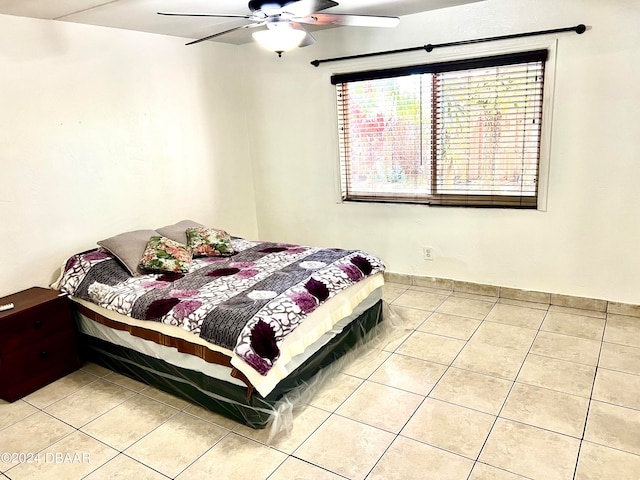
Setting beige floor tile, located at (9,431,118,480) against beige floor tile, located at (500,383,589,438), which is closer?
beige floor tile, located at (9,431,118,480)

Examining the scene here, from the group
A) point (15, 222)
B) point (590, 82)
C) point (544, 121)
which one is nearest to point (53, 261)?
point (15, 222)

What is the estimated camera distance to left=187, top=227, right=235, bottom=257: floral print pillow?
369cm

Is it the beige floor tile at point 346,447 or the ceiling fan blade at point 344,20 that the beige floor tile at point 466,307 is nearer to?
the beige floor tile at point 346,447

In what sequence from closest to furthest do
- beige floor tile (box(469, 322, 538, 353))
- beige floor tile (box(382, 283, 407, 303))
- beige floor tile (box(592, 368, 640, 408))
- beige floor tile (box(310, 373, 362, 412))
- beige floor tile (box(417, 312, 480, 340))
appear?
beige floor tile (box(592, 368, 640, 408)) → beige floor tile (box(310, 373, 362, 412)) → beige floor tile (box(469, 322, 538, 353)) → beige floor tile (box(417, 312, 480, 340)) → beige floor tile (box(382, 283, 407, 303))

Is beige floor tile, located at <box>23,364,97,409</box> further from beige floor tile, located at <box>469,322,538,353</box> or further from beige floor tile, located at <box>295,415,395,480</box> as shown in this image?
beige floor tile, located at <box>469,322,538,353</box>

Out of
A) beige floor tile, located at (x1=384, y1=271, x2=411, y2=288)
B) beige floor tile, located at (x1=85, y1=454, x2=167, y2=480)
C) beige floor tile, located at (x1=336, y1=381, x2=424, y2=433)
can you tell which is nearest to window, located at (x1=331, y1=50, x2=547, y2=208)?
beige floor tile, located at (x1=384, y1=271, x2=411, y2=288)

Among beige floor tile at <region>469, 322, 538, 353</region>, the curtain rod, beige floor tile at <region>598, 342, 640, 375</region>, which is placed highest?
the curtain rod

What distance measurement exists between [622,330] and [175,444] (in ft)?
10.1

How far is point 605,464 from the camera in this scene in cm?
208

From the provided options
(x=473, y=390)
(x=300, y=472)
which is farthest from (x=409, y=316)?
(x=300, y=472)

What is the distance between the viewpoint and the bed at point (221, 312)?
2.43 metres

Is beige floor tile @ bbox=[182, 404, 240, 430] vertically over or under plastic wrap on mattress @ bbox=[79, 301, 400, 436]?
under

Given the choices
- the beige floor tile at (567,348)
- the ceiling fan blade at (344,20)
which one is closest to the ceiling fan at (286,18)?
the ceiling fan blade at (344,20)

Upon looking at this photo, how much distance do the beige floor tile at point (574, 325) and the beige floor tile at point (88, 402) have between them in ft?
9.68
